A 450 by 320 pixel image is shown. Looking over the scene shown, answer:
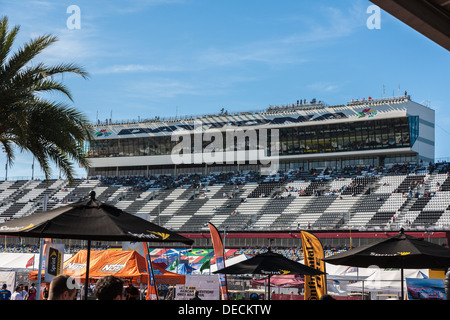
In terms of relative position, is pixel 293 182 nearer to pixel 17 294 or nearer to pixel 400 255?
pixel 17 294

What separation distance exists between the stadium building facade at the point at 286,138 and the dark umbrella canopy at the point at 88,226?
217ft

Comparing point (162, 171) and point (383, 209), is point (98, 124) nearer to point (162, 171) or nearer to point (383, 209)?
point (162, 171)

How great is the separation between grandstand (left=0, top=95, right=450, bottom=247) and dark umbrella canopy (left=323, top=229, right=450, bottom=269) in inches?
1621

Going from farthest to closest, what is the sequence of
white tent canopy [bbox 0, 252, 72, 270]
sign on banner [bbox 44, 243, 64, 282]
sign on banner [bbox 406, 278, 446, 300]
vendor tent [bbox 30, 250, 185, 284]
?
white tent canopy [bbox 0, 252, 72, 270] < vendor tent [bbox 30, 250, 185, 284] < sign on banner [bbox 406, 278, 446, 300] < sign on banner [bbox 44, 243, 64, 282]

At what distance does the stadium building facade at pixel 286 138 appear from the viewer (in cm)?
7181

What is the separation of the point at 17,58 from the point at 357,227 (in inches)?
1769

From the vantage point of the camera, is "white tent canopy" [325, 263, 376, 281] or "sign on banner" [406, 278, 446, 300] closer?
"sign on banner" [406, 278, 446, 300]

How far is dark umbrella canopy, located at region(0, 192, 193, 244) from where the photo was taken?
795 cm

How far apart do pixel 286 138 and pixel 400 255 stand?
66158 millimetres

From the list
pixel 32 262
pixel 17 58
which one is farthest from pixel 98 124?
pixel 17 58

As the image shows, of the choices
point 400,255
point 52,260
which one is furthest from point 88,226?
point 52,260

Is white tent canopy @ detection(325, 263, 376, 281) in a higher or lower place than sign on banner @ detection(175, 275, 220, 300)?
lower

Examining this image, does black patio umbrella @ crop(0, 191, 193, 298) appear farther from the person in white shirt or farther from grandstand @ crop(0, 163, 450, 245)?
grandstand @ crop(0, 163, 450, 245)

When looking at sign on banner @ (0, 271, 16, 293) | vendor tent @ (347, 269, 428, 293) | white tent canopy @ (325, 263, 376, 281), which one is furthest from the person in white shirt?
white tent canopy @ (325, 263, 376, 281)
